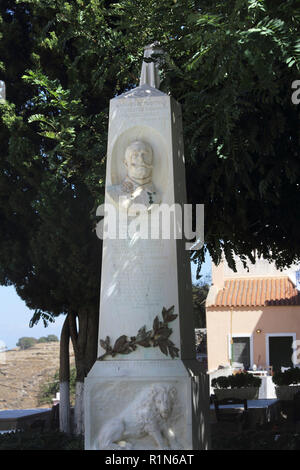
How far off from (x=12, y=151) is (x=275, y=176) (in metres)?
5.36

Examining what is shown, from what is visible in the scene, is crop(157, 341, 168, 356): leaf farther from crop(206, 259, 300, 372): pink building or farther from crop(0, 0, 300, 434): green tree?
crop(206, 259, 300, 372): pink building

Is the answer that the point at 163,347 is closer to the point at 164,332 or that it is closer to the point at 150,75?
the point at 164,332

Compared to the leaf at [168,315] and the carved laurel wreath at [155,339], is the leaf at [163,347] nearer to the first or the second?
the carved laurel wreath at [155,339]

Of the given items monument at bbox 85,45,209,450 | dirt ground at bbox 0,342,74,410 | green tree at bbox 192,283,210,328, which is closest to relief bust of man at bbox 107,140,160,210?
monument at bbox 85,45,209,450

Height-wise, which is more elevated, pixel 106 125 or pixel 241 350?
pixel 106 125

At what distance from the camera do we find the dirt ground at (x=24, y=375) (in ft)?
124

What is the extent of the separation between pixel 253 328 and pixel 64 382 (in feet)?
49.7

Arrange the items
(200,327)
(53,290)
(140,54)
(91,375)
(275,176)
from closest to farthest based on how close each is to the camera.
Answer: (91,375) < (275,176) < (140,54) < (53,290) < (200,327)

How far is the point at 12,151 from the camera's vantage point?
12359 millimetres

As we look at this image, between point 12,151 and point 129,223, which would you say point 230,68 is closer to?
point 129,223

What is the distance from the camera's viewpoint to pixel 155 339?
23.4 ft

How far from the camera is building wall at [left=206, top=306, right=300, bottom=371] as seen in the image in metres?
28.4

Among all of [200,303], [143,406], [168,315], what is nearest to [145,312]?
[168,315]

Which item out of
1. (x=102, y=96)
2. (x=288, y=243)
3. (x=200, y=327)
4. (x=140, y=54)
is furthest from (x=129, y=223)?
(x=200, y=327)
